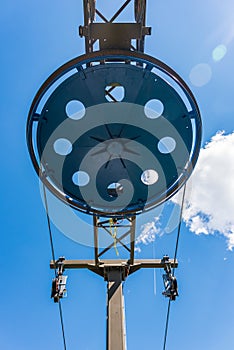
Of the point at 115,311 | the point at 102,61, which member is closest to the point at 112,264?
the point at 115,311

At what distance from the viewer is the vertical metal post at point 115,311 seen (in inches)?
186

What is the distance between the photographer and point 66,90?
14.3 ft

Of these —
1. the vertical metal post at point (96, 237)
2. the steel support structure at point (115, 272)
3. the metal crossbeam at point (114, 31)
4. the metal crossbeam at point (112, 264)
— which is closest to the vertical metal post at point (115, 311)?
the steel support structure at point (115, 272)

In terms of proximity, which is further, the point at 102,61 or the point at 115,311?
the point at 115,311

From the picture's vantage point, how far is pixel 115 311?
A: 5.24 meters

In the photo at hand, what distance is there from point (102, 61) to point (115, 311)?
164 inches

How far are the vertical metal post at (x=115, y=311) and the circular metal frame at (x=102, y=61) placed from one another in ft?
5.49

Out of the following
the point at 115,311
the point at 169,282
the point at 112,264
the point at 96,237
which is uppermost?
the point at 96,237

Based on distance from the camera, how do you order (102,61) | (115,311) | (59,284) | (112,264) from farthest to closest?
1. (112,264)
2. (59,284)
3. (115,311)
4. (102,61)

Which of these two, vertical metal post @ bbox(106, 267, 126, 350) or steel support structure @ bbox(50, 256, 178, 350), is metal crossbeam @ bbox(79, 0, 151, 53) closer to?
steel support structure @ bbox(50, 256, 178, 350)

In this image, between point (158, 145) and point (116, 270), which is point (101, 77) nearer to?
point (158, 145)

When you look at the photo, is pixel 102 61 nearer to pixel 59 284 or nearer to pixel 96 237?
pixel 96 237

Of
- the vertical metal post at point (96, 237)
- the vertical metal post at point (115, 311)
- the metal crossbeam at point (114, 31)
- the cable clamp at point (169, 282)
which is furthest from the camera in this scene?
the vertical metal post at point (96, 237)

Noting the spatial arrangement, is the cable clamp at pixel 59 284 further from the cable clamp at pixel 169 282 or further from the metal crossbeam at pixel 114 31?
the metal crossbeam at pixel 114 31
